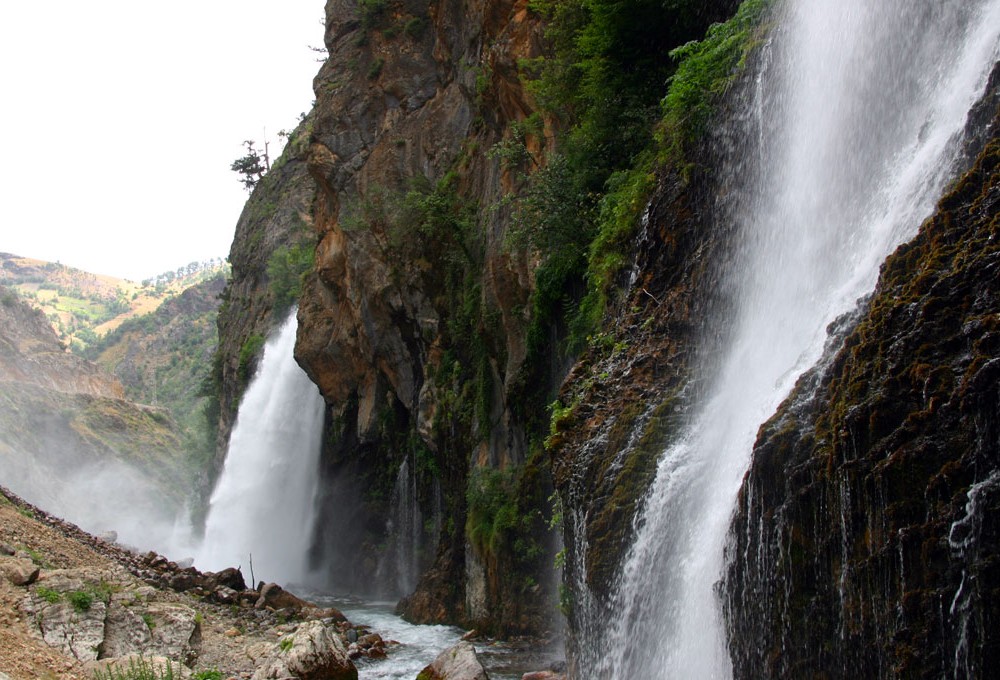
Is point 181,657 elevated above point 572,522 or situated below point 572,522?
below

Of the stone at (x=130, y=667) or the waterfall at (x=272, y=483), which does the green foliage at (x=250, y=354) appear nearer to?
the waterfall at (x=272, y=483)

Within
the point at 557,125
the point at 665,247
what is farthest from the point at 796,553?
the point at 557,125

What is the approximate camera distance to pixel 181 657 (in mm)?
12312

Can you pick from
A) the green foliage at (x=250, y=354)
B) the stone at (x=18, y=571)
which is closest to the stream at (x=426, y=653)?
the stone at (x=18, y=571)

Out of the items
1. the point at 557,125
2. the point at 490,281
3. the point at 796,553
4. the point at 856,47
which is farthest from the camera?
the point at 490,281

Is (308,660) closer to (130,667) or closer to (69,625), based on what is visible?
(130,667)

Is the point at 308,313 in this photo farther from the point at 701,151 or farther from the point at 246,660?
the point at 701,151

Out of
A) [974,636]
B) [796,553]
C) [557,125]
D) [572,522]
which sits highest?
[557,125]

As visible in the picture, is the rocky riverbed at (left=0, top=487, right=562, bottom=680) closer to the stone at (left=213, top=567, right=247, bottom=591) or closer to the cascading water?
the stone at (left=213, top=567, right=247, bottom=591)

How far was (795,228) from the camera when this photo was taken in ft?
31.7

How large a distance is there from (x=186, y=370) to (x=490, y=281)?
91004 mm

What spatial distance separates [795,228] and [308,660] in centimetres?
870

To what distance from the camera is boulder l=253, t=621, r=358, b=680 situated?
1166 cm

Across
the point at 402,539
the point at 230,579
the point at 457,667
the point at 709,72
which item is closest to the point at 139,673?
the point at 457,667
